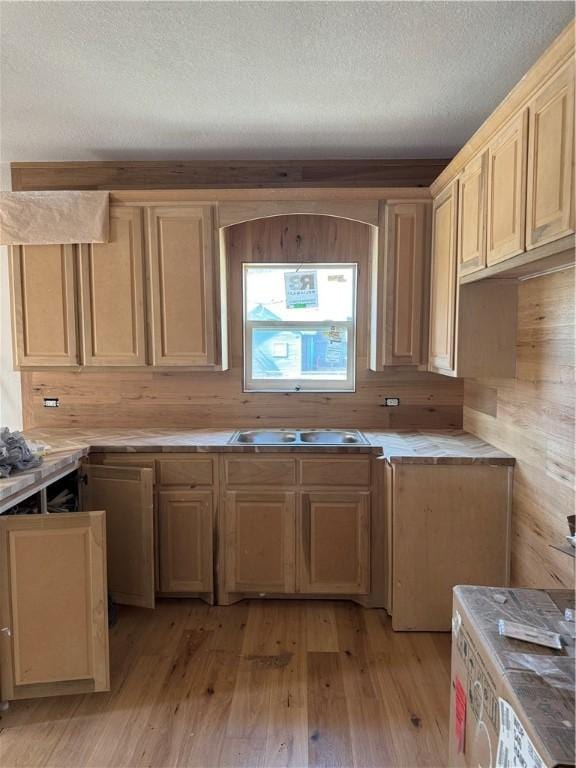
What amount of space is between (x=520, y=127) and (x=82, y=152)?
96.9 inches

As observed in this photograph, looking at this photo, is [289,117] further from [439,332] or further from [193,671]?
[193,671]

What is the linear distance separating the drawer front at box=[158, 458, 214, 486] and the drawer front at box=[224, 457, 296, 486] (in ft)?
0.34

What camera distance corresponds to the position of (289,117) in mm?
2281

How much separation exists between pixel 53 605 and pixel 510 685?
66.3 inches

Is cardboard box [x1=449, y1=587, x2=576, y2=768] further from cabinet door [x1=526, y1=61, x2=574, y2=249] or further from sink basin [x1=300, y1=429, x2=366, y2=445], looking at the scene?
sink basin [x1=300, y1=429, x2=366, y2=445]

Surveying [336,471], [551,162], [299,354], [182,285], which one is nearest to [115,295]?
[182,285]

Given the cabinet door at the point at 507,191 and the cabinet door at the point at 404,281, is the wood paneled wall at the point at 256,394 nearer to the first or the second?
the cabinet door at the point at 404,281

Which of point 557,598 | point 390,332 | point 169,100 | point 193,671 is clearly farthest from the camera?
point 390,332

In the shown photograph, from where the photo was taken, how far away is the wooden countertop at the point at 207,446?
214 centimetres

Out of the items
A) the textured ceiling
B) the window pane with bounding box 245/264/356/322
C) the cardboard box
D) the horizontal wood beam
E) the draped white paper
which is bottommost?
the cardboard box

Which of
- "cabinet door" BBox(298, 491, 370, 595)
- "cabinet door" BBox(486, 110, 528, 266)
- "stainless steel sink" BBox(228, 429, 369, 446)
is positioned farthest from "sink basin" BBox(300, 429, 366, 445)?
"cabinet door" BBox(486, 110, 528, 266)

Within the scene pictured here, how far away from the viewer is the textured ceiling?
159 centimetres

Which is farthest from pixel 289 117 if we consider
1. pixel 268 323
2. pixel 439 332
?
pixel 439 332

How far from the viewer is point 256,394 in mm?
2928
